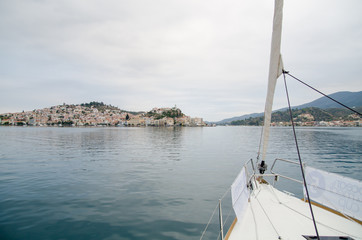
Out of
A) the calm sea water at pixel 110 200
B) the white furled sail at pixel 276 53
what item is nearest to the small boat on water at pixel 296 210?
the white furled sail at pixel 276 53

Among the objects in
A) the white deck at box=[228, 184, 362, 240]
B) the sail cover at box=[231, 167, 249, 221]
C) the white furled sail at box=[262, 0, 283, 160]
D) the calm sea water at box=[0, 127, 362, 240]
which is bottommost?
the calm sea water at box=[0, 127, 362, 240]

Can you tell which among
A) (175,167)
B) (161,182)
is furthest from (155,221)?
(175,167)

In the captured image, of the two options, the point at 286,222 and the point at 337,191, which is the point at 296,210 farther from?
the point at 337,191

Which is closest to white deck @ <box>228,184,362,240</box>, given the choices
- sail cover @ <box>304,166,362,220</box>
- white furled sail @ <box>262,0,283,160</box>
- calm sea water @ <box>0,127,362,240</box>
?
sail cover @ <box>304,166,362,220</box>

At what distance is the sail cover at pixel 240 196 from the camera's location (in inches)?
170

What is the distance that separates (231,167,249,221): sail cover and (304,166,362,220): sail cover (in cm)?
200

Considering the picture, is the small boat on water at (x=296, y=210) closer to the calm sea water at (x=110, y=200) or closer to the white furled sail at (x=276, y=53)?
the white furled sail at (x=276, y=53)

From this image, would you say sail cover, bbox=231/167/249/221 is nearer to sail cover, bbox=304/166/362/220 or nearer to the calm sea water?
sail cover, bbox=304/166/362/220

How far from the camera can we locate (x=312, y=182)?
217 inches

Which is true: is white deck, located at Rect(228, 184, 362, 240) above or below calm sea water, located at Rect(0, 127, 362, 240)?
above

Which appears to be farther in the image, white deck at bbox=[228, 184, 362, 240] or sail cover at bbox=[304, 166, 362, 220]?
sail cover at bbox=[304, 166, 362, 220]

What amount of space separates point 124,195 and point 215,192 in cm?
449

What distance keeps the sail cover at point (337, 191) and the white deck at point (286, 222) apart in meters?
0.26

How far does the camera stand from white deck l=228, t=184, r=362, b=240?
3926mm
